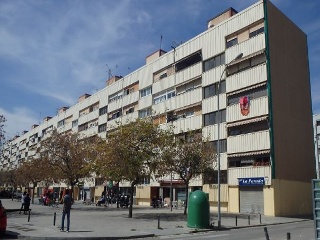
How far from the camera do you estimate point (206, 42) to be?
44375mm

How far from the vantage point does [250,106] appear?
37688 mm

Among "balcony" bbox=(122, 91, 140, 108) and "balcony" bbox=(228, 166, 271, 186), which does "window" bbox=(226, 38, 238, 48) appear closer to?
"balcony" bbox=(228, 166, 271, 186)

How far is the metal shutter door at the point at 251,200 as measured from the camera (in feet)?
117

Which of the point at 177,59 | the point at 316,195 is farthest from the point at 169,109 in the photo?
the point at 316,195

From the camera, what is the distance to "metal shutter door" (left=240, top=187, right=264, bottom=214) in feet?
117

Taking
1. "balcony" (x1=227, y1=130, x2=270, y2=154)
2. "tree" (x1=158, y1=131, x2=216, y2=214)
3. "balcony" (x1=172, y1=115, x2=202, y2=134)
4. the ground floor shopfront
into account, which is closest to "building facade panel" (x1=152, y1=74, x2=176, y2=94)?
"balcony" (x1=172, y1=115, x2=202, y2=134)

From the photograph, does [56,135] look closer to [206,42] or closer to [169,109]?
[169,109]

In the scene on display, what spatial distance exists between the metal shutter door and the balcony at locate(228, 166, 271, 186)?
3.87 ft

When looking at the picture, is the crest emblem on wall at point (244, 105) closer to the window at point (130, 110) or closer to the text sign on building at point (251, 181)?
the text sign on building at point (251, 181)

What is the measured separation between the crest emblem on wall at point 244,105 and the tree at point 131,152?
37.9 feet

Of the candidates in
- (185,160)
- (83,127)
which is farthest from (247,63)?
(83,127)

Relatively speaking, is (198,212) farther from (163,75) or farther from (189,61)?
(163,75)

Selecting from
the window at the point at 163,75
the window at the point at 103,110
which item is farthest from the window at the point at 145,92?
the window at the point at 103,110

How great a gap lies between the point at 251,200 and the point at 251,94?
10.0 m
